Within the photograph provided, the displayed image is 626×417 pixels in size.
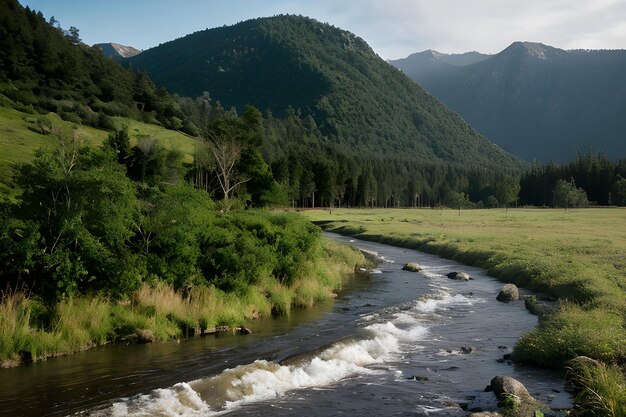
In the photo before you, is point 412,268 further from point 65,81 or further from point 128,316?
point 65,81

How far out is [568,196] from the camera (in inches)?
6048

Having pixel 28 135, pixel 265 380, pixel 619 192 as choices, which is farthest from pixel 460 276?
pixel 619 192

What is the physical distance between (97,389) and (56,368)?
2615 millimetres

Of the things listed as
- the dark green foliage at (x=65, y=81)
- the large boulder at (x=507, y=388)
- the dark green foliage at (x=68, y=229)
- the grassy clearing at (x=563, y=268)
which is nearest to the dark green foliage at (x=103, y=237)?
the dark green foliage at (x=68, y=229)

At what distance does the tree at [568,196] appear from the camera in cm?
15400

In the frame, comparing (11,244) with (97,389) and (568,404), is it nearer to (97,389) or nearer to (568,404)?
(97,389)

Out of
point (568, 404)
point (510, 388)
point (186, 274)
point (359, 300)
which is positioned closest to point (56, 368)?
point (186, 274)

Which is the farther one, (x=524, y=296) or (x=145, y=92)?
(x=145, y=92)

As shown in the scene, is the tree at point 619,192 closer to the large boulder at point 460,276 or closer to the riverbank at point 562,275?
the riverbank at point 562,275

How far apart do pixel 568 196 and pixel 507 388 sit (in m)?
156

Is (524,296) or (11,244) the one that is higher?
(11,244)

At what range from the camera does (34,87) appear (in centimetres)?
11812

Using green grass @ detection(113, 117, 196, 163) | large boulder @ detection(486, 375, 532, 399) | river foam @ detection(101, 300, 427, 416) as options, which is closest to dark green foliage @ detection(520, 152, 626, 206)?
green grass @ detection(113, 117, 196, 163)

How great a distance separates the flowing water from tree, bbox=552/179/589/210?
142557mm
